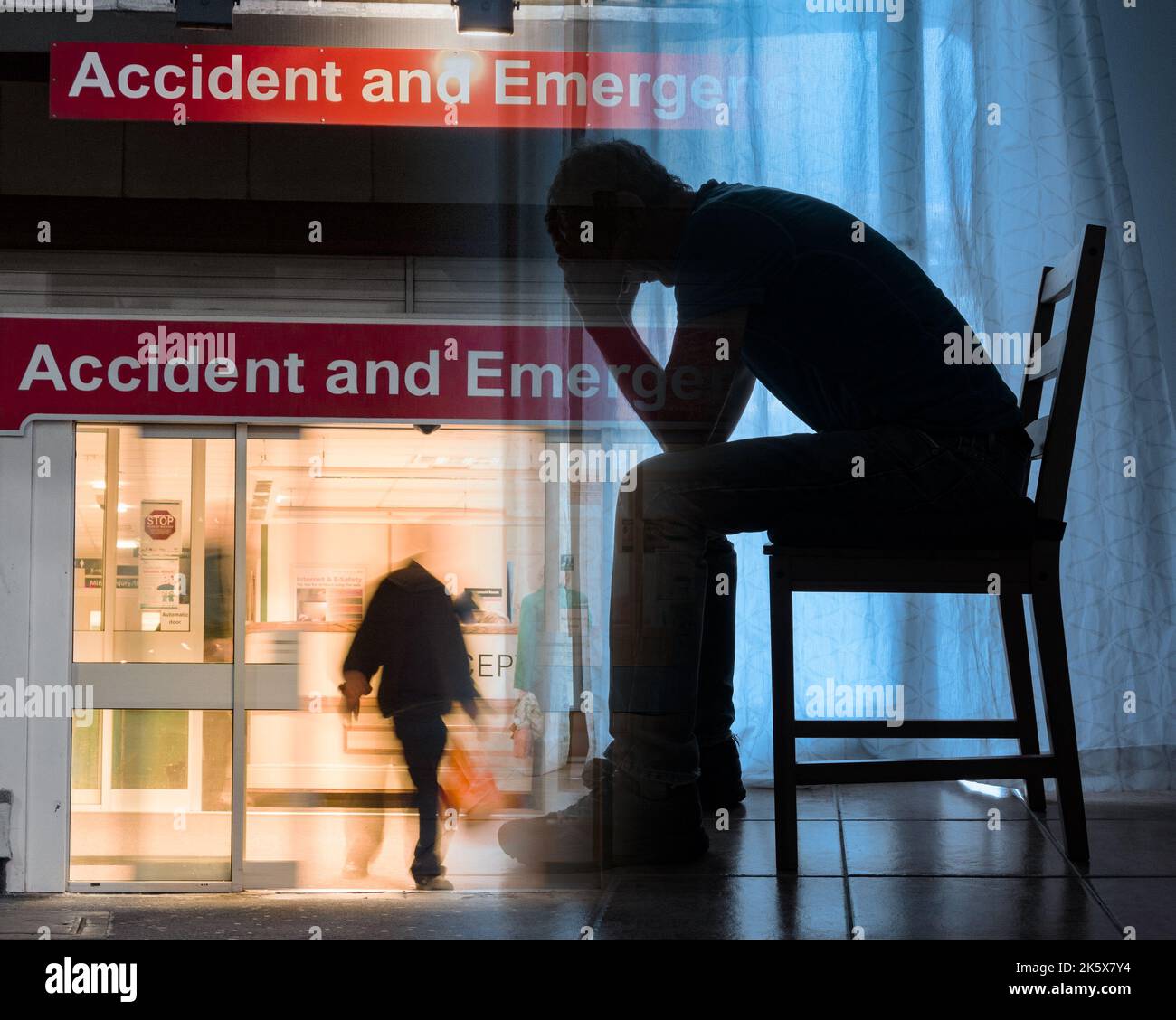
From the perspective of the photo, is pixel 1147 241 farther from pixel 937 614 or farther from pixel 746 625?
pixel 746 625

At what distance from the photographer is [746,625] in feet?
6.31

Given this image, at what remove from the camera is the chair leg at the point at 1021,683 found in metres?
1.45

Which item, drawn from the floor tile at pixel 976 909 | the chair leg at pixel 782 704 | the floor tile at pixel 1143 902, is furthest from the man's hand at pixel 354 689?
the floor tile at pixel 1143 902

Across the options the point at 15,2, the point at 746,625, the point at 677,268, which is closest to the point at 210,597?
the point at 746,625

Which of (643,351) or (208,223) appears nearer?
(643,351)

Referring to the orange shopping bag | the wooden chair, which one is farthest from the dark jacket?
the wooden chair

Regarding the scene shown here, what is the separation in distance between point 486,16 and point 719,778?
1.03 meters

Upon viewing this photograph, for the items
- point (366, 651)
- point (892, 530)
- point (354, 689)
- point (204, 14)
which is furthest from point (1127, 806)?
point (204, 14)

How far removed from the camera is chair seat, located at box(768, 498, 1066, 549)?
116 centimetres

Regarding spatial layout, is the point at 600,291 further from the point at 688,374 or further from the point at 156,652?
the point at 156,652

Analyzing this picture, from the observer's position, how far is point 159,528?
283 cm

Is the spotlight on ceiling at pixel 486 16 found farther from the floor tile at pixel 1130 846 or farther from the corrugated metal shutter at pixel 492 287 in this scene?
the floor tile at pixel 1130 846

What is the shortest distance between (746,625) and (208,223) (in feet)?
3.56

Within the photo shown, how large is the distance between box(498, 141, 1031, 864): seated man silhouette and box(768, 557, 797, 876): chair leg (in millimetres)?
73
